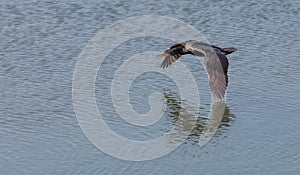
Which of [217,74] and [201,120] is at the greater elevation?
[217,74]

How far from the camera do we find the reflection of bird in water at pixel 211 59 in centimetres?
1282

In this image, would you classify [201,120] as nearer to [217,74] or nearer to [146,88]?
[217,74]

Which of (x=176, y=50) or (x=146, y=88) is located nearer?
(x=146, y=88)

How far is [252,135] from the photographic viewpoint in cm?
1245

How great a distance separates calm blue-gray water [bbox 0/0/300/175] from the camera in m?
11.6

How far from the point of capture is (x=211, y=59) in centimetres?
1340

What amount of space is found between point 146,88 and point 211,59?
4.45 feet

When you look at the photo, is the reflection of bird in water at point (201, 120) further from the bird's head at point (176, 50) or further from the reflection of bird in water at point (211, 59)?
the bird's head at point (176, 50)

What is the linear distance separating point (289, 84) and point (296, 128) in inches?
71.2

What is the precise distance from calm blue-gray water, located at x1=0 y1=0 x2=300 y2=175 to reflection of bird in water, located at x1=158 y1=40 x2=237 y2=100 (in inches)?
18.1

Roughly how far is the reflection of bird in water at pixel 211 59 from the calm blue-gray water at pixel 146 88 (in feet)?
1.51

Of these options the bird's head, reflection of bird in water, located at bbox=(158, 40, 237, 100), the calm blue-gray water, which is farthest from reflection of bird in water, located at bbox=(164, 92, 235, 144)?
the bird's head

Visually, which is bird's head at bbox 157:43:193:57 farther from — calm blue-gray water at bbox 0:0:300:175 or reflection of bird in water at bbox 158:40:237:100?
calm blue-gray water at bbox 0:0:300:175

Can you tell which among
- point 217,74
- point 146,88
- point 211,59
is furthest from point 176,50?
point 217,74
